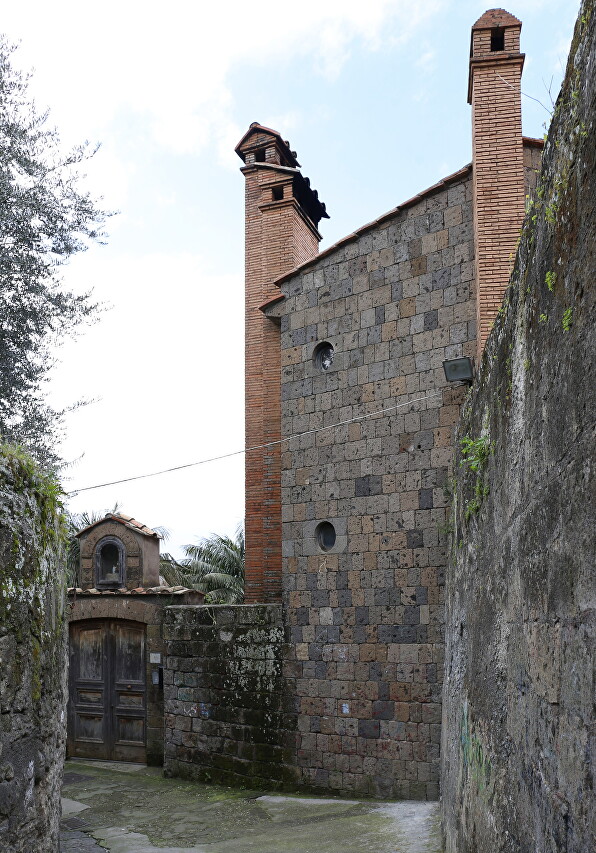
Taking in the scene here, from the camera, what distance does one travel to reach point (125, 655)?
12914 mm

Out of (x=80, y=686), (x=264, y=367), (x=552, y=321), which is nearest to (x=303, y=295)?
(x=264, y=367)

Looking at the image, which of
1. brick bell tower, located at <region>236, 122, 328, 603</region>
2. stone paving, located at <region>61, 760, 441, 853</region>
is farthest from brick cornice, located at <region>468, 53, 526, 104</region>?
stone paving, located at <region>61, 760, 441, 853</region>

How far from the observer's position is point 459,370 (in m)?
8.70

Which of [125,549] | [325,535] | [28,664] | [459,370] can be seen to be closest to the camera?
[28,664]

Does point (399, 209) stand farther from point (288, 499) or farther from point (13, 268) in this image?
point (13, 268)

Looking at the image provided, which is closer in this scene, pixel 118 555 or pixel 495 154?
pixel 495 154

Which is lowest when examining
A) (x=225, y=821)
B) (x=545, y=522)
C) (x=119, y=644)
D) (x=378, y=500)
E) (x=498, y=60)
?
(x=225, y=821)

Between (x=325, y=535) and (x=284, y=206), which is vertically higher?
(x=284, y=206)

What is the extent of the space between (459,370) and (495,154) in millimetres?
2706

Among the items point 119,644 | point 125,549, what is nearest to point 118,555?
point 125,549

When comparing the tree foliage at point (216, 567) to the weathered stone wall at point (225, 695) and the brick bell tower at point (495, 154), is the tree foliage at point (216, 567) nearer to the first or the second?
the weathered stone wall at point (225, 695)

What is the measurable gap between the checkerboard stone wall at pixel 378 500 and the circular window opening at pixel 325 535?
0.26ft

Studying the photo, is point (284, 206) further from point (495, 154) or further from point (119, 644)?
point (119, 644)

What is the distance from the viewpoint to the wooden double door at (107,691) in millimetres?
12656
